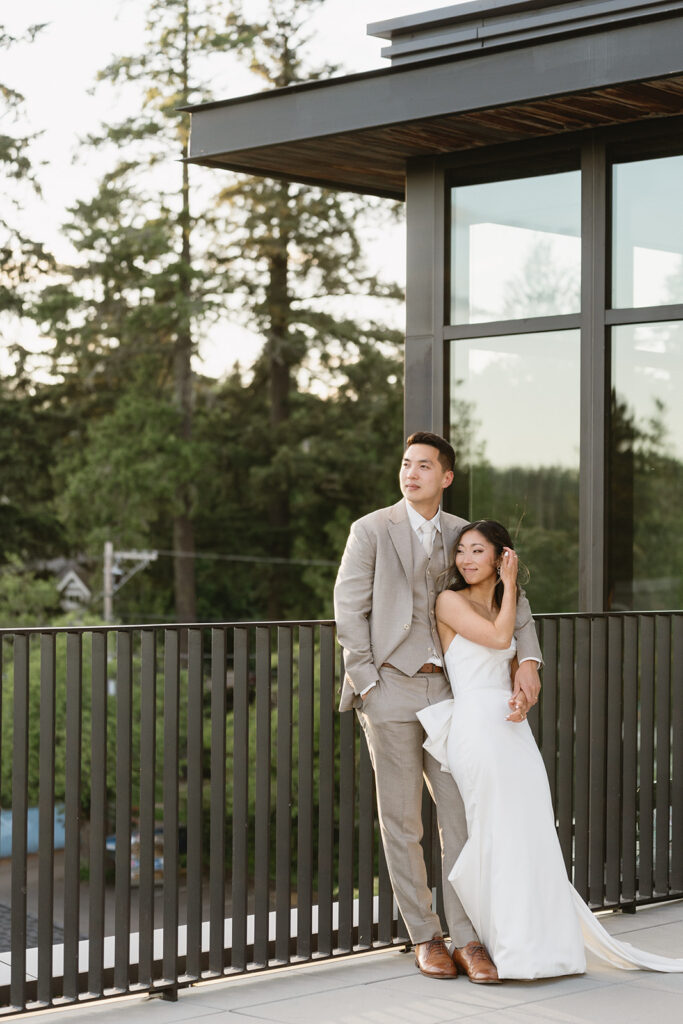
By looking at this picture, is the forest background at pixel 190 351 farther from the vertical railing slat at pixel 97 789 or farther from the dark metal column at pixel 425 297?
the vertical railing slat at pixel 97 789

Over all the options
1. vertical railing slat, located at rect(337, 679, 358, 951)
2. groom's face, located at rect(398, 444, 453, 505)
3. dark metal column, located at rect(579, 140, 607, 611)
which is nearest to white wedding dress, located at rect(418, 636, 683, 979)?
vertical railing slat, located at rect(337, 679, 358, 951)

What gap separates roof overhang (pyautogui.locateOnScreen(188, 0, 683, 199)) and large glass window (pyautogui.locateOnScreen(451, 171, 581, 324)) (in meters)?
0.25

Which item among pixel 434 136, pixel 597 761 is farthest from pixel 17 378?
pixel 597 761

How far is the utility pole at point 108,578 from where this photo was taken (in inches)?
1208

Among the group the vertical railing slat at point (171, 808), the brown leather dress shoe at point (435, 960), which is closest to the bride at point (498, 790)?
the brown leather dress shoe at point (435, 960)

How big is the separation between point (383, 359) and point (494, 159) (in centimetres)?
2255

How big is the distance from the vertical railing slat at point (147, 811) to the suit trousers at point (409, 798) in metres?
0.69

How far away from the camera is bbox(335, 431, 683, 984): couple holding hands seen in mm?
4141

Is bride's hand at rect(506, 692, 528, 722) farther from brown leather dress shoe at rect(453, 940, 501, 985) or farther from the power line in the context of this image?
the power line

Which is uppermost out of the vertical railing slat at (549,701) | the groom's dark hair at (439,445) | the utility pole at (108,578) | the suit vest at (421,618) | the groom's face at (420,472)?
the groom's dark hair at (439,445)

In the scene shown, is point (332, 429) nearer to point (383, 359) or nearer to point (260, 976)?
point (383, 359)

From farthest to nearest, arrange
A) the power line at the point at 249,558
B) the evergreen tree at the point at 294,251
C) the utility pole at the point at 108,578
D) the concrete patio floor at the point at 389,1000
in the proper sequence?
the power line at the point at 249,558
the utility pole at the point at 108,578
the evergreen tree at the point at 294,251
the concrete patio floor at the point at 389,1000

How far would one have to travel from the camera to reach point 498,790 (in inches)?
163

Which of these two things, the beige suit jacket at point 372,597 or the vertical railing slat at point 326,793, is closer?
the beige suit jacket at point 372,597
